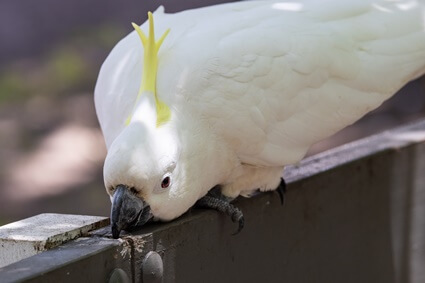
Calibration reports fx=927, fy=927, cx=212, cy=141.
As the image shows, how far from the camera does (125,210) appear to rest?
290cm

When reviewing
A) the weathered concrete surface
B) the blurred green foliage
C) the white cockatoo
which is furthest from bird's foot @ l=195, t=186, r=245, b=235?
the blurred green foliage

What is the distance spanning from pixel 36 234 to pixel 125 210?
0.28 meters

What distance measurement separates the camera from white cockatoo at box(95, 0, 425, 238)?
2998 mm

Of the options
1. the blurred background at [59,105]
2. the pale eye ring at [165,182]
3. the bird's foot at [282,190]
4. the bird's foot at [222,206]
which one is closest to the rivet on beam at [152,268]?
the pale eye ring at [165,182]

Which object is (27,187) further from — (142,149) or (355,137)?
(142,149)

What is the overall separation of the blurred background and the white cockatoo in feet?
8.90

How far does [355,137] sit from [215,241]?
3795mm

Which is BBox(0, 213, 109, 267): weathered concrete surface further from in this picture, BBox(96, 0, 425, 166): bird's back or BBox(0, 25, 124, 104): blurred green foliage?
BBox(0, 25, 124, 104): blurred green foliage

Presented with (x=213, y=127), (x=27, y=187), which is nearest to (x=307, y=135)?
(x=213, y=127)

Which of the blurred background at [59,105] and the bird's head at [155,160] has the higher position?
the bird's head at [155,160]

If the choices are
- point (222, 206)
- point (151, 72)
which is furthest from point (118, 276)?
point (151, 72)

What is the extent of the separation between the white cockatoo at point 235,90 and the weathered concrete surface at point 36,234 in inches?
5.4

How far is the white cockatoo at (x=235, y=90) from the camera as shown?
2998 mm

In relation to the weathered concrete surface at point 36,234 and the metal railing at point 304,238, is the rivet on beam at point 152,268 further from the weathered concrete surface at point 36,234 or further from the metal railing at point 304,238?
the weathered concrete surface at point 36,234
